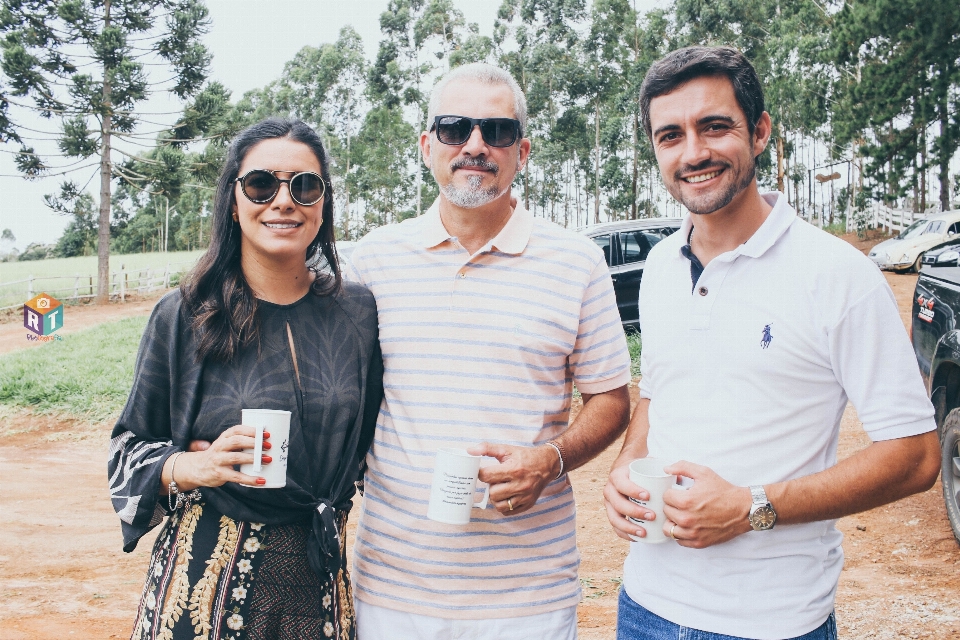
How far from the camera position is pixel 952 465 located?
169 inches

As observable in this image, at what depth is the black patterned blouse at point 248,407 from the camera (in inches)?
76.0

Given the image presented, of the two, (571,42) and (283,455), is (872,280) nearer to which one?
(283,455)

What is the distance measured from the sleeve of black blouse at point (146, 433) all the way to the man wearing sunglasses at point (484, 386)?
60 cm

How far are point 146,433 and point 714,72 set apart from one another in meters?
1.70

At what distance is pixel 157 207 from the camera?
239 ft

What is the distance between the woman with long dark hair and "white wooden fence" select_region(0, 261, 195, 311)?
22.8 m

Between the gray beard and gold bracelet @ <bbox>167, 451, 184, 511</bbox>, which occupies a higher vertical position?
the gray beard

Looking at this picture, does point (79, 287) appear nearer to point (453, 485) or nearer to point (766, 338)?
point (453, 485)

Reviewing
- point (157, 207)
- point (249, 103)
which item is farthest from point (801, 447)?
point (157, 207)

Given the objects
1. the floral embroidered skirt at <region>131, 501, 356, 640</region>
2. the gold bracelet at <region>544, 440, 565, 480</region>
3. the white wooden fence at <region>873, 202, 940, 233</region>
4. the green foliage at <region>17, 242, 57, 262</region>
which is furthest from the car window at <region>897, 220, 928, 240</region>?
the green foliage at <region>17, 242, 57, 262</region>

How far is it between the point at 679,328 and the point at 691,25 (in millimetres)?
32707

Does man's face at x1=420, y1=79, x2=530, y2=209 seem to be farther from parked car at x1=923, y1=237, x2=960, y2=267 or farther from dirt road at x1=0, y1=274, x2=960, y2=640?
parked car at x1=923, y1=237, x2=960, y2=267

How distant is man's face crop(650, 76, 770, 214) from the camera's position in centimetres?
188

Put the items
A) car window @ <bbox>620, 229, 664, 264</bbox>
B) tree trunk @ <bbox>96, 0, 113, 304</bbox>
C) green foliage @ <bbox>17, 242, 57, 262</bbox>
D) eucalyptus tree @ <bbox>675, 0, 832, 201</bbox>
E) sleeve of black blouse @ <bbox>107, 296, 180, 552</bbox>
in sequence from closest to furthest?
sleeve of black blouse @ <bbox>107, 296, 180, 552</bbox> → car window @ <bbox>620, 229, 664, 264</bbox> → tree trunk @ <bbox>96, 0, 113, 304</bbox> → eucalyptus tree @ <bbox>675, 0, 832, 201</bbox> → green foliage @ <bbox>17, 242, 57, 262</bbox>
